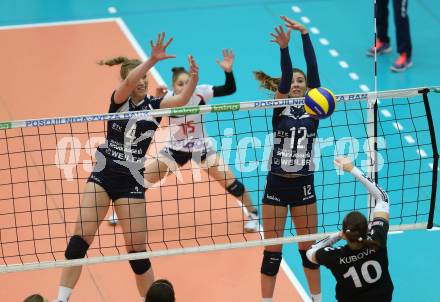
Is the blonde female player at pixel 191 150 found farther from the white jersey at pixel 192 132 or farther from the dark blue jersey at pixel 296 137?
the dark blue jersey at pixel 296 137

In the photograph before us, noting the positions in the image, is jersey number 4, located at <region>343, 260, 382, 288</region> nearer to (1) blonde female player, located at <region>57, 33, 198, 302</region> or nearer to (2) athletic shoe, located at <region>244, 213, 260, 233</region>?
(1) blonde female player, located at <region>57, 33, 198, 302</region>

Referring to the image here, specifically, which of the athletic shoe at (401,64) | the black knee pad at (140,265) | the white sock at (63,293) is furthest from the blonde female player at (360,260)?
the athletic shoe at (401,64)

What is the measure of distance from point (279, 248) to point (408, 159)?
3.46 m

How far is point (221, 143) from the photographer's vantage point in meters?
10.3

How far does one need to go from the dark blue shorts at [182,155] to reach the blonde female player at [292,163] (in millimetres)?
1741

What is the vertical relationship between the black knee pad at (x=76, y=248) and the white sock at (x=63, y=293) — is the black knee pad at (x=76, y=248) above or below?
above

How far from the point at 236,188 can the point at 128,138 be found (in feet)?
6.51

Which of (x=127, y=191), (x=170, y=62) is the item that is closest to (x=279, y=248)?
(x=127, y=191)

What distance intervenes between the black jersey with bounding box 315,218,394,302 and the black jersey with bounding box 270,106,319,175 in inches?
47.2

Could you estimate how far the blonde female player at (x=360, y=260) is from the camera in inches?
235

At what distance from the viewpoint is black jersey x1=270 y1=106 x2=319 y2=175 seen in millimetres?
7301

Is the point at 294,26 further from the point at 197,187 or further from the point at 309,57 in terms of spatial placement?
the point at 197,187

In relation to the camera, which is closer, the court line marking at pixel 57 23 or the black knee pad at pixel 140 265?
the black knee pad at pixel 140 265

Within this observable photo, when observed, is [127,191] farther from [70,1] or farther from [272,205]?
[70,1]
